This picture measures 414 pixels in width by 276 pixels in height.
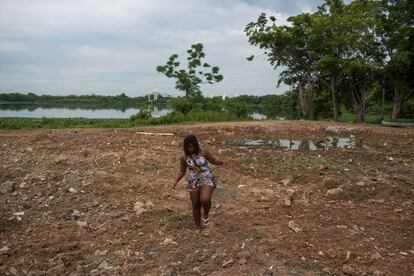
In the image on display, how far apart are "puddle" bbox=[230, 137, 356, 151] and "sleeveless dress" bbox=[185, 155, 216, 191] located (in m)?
7.51

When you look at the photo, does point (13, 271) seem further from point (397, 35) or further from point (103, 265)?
point (397, 35)

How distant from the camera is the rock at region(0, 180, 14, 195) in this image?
644 centimetres

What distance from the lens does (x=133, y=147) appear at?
34.0 feet

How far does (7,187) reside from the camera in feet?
21.5

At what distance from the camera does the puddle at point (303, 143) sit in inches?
497

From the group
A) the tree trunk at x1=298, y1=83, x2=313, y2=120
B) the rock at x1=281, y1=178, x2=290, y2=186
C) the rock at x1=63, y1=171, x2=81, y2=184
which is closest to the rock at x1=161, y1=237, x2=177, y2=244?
the rock at x1=63, y1=171, x2=81, y2=184

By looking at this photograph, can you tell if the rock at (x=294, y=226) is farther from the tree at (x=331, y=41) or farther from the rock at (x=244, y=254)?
the tree at (x=331, y=41)

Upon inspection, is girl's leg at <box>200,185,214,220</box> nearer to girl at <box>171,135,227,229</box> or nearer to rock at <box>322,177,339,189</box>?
girl at <box>171,135,227,229</box>

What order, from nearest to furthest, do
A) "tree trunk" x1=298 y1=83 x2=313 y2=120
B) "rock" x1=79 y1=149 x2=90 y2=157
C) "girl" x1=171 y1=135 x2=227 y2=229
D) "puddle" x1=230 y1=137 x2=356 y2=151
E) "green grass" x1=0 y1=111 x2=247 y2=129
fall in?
"girl" x1=171 y1=135 x2=227 y2=229 → "rock" x1=79 y1=149 x2=90 y2=157 → "puddle" x1=230 y1=137 x2=356 y2=151 → "green grass" x1=0 y1=111 x2=247 y2=129 → "tree trunk" x1=298 y1=83 x2=313 y2=120

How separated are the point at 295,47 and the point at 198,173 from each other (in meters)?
17.3

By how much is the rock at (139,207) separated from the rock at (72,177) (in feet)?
5.17

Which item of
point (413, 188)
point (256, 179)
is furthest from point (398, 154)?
point (256, 179)

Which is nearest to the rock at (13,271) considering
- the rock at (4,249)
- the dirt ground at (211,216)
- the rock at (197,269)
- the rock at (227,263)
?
the dirt ground at (211,216)

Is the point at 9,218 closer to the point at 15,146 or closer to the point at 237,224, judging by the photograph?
the point at 237,224
